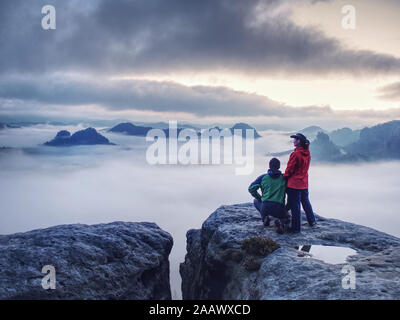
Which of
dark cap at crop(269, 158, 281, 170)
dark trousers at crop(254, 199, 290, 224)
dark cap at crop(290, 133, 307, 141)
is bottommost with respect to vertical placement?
dark trousers at crop(254, 199, 290, 224)

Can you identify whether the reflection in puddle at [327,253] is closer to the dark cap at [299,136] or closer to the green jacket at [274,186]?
the green jacket at [274,186]

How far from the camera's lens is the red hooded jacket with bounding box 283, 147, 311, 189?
13.7 metres

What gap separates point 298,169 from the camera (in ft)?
45.3

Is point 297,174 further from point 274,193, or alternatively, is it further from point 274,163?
point 274,193

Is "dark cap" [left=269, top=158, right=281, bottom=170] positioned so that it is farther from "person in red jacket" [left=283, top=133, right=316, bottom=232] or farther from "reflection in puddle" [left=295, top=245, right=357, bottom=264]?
"reflection in puddle" [left=295, top=245, right=357, bottom=264]

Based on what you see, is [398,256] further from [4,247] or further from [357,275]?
[4,247]

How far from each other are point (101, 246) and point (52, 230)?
2801 millimetres

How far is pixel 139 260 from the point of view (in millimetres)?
16703

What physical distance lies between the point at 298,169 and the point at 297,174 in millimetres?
270

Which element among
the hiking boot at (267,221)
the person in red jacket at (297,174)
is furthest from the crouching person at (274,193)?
the hiking boot at (267,221)

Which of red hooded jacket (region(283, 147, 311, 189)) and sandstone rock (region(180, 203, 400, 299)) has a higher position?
red hooded jacket (region(283, 147, 311, 189))

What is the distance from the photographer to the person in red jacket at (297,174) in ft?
44.9

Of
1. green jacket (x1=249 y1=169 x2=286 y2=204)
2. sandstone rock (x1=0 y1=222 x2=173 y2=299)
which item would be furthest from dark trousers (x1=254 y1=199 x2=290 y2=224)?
sandstone rock (x1=0 y1=222 x2=173 y2=299)
